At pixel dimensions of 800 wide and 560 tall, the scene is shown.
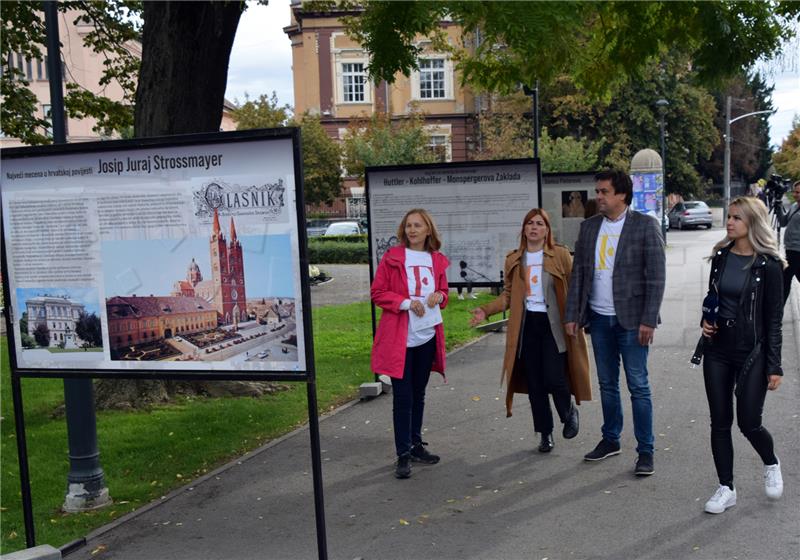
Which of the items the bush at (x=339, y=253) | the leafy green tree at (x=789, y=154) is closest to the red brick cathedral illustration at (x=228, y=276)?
the bush at (x=339, y=253)

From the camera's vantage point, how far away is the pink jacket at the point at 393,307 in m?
6.18

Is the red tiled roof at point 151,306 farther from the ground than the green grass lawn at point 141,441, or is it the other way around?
the red tiled roof at point 151,306

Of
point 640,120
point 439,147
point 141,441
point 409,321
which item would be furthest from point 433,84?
point 409,321

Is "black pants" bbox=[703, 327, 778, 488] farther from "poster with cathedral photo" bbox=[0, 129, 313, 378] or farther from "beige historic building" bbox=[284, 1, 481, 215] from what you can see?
"beige historic building" bbox=[284, 1, 481, 215]

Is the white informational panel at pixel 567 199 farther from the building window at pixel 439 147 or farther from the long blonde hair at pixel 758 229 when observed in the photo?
the building window at pixel 439 147

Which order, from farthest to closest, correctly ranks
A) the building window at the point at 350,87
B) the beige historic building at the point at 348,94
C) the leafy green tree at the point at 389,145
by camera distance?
1. the building window at the point at 350,87
2. the beige historic building at the point at 348,94
3. the leafy green tree at the point at 389,145

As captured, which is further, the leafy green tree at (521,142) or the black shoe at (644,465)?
the leafy green tree at (521,142)

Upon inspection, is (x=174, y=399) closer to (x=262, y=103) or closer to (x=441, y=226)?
(x=441, y=226)

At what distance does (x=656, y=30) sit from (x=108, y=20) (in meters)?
9.12

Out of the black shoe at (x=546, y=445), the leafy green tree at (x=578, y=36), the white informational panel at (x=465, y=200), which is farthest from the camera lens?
the white informational panel at (x=465, y=200)

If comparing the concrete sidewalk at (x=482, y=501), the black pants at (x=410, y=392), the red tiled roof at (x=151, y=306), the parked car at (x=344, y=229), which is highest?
the red tiled roof at (x=151, y=306)

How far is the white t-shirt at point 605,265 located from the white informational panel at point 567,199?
671cm

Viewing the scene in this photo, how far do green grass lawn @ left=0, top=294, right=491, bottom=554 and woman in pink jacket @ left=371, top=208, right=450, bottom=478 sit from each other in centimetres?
163

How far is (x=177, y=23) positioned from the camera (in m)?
8.55
